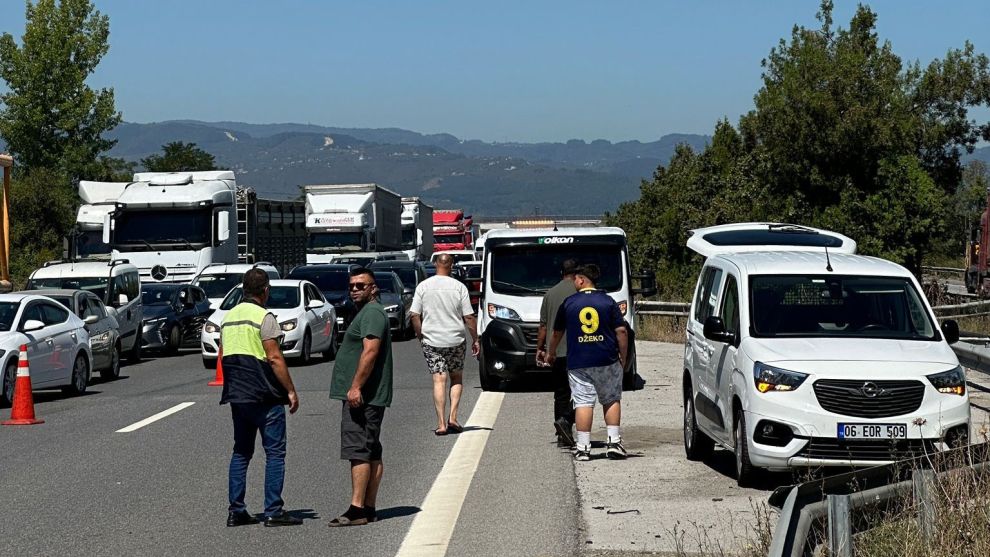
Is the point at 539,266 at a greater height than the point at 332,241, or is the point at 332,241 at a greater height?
the point at 539,266

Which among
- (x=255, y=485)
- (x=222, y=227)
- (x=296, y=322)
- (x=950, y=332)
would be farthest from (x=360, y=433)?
(x=222, y=227)

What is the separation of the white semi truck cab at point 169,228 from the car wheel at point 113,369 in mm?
10658

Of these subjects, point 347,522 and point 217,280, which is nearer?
point 347,522

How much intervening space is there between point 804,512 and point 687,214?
42.0 meters

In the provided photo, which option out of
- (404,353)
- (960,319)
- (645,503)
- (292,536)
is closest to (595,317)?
(645,503)

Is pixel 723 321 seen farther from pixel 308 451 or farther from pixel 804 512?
pixel 804 512

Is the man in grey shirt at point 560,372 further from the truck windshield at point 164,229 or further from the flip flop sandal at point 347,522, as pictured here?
the truck windshield at point 164,229

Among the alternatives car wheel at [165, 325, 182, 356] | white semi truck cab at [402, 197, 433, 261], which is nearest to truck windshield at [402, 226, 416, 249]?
white semi truck cab at [402, 197, 433, 261]

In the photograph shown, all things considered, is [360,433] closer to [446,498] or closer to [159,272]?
[446,498]

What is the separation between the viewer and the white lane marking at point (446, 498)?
8.65m

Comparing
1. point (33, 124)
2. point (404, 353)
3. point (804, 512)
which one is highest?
point (33, 124)

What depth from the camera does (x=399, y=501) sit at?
1037 cm

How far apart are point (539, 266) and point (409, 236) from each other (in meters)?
43.4

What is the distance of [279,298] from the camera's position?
26.5 metres
